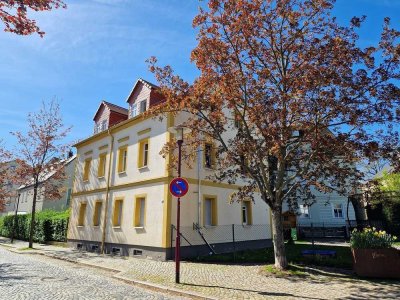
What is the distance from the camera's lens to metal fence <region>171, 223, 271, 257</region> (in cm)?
1617

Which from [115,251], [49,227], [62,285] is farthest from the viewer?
[49,227]

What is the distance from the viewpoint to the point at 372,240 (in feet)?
33.0

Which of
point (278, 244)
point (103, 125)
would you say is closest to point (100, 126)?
point (103, 125)

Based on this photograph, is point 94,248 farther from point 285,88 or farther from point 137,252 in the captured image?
point 285,88

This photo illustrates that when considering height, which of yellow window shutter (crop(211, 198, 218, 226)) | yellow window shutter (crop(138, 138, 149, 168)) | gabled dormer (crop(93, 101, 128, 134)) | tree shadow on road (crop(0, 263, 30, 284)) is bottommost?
tree shadow on road (crop(0, 263, 30, 284))

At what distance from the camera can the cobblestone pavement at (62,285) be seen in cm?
838

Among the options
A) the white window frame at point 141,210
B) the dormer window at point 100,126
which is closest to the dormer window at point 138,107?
the dormer window at point 100,126

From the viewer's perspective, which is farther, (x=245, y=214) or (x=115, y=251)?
(x=245, y=214)

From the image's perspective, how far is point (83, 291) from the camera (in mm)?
8906

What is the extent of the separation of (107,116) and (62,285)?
15775 millimetres

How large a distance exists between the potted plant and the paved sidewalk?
46 cm

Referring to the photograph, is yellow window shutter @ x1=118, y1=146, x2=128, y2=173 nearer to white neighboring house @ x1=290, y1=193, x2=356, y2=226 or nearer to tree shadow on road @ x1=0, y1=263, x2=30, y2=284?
tree shadow on road @ x1=0, y1=263, x2=30, y2=284


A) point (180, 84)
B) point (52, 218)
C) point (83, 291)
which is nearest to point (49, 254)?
point (52, 218)

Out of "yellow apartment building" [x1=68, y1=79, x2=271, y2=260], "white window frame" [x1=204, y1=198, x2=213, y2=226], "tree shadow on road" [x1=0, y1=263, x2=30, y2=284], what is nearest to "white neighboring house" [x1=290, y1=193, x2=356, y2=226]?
"yellow apartment building" [x1=68, y1=79, x2=271, y2=260]
